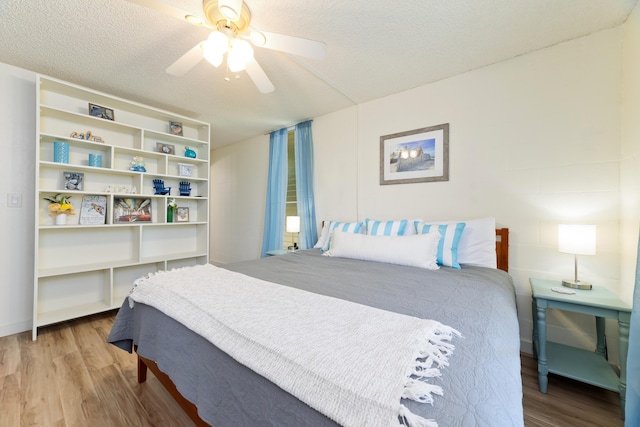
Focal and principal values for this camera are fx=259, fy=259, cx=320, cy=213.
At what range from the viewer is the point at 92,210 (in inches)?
104

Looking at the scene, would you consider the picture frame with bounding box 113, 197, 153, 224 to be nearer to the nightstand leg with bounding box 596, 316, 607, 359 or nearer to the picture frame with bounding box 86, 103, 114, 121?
the picture frame with bounding box 86, 103, 114, 121

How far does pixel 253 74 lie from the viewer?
5.76 feet

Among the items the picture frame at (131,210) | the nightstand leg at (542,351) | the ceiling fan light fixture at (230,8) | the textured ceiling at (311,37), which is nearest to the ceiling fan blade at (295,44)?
the ceiling fan light fixture at (230,8)

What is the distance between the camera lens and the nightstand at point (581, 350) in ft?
4.55

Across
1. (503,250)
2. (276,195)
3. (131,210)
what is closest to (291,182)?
(276,195)

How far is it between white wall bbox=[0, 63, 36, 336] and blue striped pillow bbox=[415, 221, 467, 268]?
359 centimetres

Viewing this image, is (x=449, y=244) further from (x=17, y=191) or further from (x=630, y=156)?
(x=17, y=191)

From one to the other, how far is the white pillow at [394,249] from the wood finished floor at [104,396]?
0.96 metres

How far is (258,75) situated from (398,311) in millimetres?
1684

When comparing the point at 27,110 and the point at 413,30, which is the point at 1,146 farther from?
the point at 413,30

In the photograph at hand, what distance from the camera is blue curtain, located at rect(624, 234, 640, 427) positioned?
0.99 m

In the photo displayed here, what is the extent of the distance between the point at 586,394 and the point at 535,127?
71.2 inches

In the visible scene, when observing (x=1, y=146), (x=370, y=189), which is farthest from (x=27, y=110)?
(x=370, y=189)

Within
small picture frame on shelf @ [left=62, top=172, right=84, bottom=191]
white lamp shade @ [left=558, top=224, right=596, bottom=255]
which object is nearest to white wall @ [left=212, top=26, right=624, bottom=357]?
white lamp shade @ [left=558, top=224, right=596, bottom=255]
